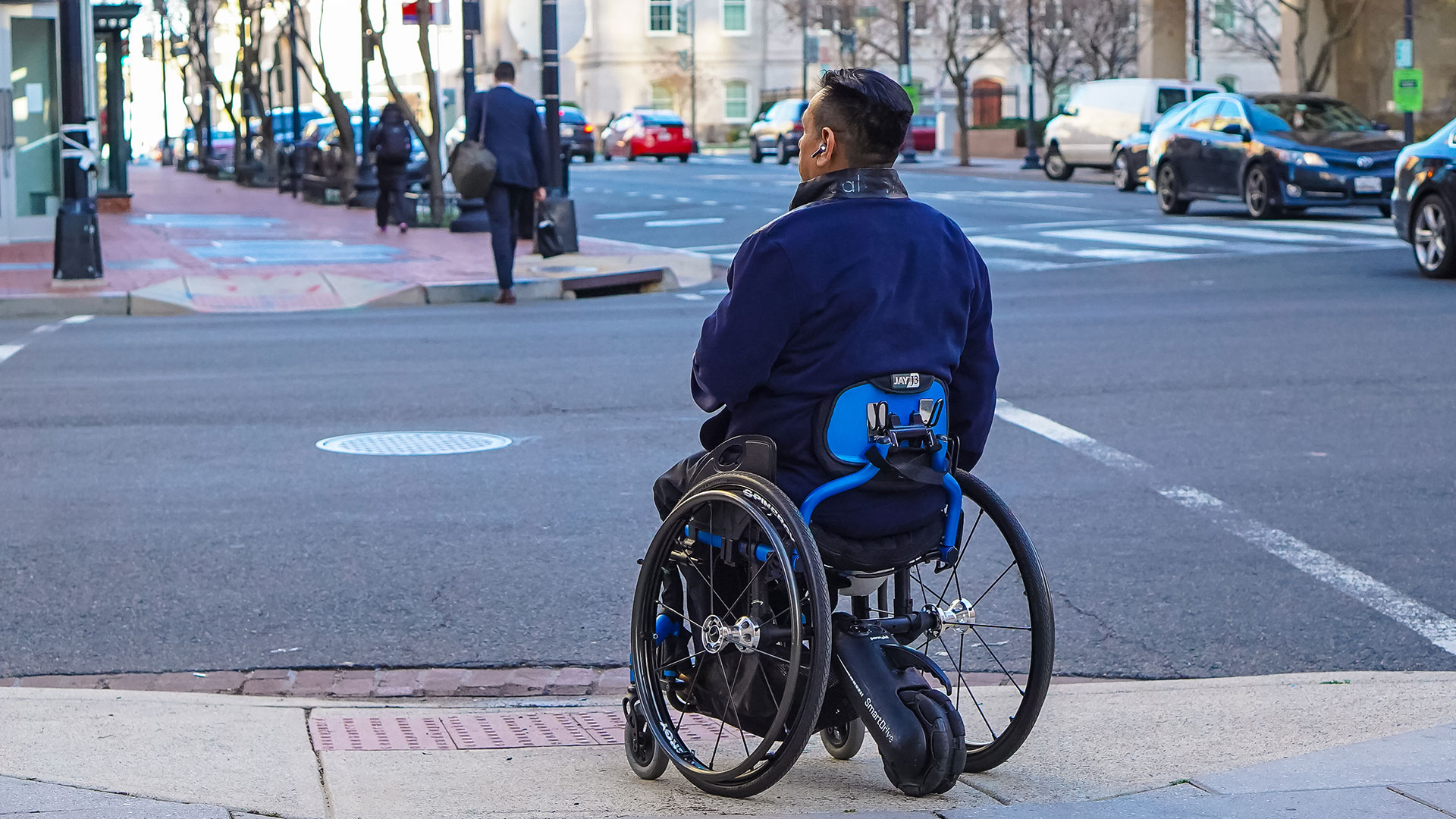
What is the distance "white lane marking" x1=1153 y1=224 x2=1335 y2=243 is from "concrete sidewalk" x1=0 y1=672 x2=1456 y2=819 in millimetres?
15984

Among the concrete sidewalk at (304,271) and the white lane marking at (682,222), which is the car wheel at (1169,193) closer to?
the white lane marking at (682,222)

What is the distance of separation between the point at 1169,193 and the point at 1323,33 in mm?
17326

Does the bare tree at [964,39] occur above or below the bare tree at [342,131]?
above

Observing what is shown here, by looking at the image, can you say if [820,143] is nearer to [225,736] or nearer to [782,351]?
[782,351]

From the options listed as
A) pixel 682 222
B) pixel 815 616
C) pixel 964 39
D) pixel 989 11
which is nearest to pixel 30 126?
pixel 682 222

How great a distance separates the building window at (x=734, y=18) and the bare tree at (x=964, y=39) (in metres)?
8.77

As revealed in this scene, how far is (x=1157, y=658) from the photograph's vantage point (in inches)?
217

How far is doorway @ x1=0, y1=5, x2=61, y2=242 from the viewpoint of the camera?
23703 mm

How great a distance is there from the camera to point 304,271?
18500mm

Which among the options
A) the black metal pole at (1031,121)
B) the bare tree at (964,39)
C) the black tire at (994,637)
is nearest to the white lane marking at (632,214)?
the black metal pole at (1031,121)

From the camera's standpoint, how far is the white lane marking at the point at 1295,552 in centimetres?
582

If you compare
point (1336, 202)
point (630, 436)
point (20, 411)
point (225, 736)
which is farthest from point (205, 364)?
point (1336, 202)

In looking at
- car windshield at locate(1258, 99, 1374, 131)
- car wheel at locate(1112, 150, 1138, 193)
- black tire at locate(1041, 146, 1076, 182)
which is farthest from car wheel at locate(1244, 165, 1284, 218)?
black tire at locate(1041, 146, 1076, 182)

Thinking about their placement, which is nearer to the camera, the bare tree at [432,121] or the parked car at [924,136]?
the bare tree at [432,121]
